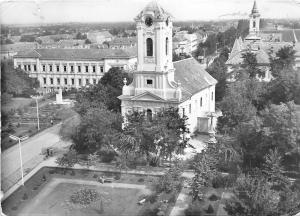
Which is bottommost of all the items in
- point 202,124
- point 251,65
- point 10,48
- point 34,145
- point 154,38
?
point 34,145

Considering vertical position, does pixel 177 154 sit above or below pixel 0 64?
below

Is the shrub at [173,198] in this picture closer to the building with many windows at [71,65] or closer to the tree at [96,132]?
the tree at [96,132]

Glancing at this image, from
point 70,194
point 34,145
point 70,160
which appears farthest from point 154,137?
point 34,145

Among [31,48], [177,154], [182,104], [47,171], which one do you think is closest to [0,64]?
[47,171]

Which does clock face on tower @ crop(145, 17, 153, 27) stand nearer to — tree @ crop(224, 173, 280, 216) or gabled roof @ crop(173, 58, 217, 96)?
gabled roof @ crop(173, 58, 217, 96)

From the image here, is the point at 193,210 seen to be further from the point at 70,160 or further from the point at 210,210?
the point at 70,160

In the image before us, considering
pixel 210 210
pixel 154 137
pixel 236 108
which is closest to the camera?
pixel 210 210

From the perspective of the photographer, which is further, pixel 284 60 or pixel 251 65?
pixel 251 65

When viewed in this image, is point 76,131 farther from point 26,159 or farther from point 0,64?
point 0,64
